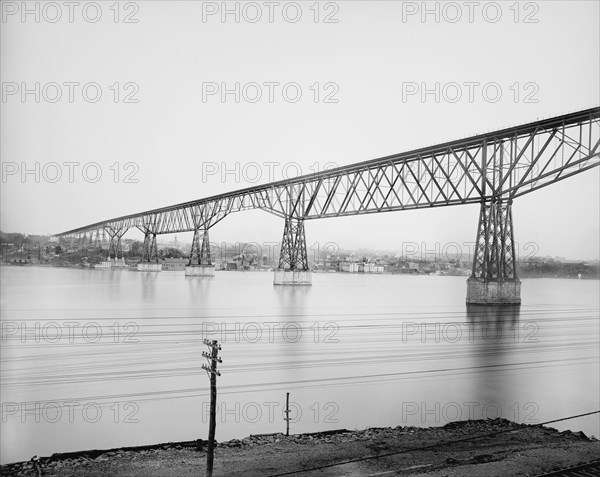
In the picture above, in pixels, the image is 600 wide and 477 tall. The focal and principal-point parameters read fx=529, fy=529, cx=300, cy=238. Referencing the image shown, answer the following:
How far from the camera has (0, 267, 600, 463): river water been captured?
8375 mm

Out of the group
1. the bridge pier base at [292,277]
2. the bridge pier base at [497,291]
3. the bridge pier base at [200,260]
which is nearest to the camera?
the bridge pier base at [497,291]

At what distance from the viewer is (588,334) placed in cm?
2111

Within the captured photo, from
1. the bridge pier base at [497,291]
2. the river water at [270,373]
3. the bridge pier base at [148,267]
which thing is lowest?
the river water at [270,373]

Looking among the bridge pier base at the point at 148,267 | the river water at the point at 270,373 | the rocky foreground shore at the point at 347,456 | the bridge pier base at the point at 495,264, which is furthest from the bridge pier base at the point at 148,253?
the rocky foreground shore at the point at 347,456

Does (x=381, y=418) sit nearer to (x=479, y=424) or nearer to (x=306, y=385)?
(x=479, y=424)

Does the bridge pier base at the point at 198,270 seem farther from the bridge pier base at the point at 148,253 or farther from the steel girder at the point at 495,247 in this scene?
the steel girder at the point at 495,247

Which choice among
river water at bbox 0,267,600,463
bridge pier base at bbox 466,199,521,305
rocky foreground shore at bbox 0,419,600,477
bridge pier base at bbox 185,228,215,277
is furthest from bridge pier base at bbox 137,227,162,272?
rocky foreground shore at bbox 0,419,600,477

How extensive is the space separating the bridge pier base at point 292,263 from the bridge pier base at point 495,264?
20.5 meters

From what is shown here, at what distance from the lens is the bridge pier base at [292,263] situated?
4425 centimetres

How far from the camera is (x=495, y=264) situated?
25.1 meters

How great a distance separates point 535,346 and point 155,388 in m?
12.9

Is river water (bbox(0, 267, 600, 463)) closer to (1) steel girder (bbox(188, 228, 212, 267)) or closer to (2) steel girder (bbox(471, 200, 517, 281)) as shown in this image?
(2) steel girder (bbox(471, 200, 517, 281))

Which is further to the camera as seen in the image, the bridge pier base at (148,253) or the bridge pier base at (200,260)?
the bridge pier base at (200,260)

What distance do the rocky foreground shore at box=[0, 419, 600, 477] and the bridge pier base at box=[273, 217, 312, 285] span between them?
3642 centimetres
